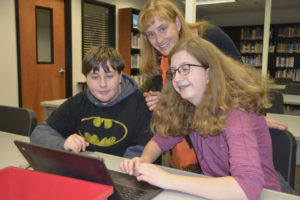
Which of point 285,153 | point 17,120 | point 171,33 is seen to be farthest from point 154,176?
point 17,120

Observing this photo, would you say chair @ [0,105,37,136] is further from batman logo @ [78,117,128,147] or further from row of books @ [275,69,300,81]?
row of books @ [275,69,300,81]

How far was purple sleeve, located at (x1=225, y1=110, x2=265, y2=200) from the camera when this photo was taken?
85 cm

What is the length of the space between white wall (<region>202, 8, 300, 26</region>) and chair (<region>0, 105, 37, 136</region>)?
7.16 meters

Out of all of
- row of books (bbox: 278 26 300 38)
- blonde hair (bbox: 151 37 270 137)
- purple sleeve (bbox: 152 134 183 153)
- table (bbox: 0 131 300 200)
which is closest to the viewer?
table (bbox: 0 131 300 200)

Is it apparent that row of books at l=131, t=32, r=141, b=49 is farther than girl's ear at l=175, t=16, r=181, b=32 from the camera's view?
Yes

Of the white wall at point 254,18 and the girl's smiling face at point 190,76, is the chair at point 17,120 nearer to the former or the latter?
the girl's smiling face at point 190,76

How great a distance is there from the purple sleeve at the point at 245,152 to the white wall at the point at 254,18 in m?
7.53

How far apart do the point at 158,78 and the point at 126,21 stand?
4.03m

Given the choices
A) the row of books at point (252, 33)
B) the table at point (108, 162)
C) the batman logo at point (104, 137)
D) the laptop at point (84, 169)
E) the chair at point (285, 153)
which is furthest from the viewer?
the row of books at point (252, 33)

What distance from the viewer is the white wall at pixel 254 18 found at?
7.79 meters

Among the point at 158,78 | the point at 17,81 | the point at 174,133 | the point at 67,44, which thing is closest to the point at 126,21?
the point at 67,44

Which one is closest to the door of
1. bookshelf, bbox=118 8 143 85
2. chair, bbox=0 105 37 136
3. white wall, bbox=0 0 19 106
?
white wall, bbox=0 0 19 106

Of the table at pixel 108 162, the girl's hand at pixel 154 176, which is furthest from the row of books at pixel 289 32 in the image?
the girl's hand at pixel 154 176

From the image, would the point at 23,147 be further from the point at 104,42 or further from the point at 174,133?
the point at 104,42
